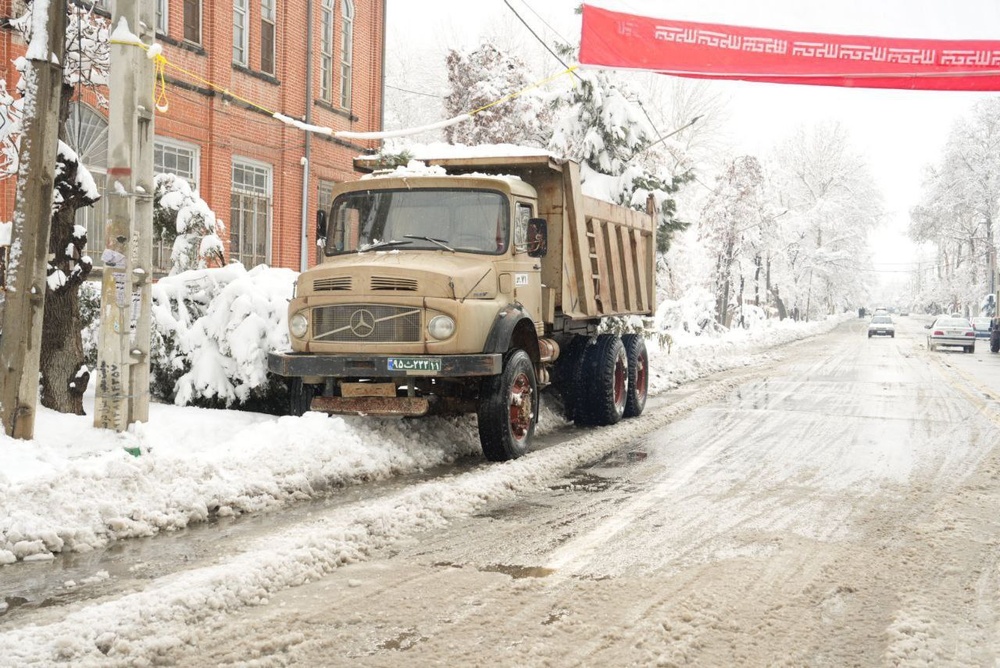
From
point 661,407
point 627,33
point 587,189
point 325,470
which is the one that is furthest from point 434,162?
point 587,189

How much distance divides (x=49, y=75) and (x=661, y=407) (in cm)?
926

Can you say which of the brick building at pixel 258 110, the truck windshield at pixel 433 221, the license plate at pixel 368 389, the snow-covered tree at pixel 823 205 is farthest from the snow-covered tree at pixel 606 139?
the snow-covered tree at pixel 823 205

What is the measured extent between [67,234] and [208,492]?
10.3 feet

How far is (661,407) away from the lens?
13.9m

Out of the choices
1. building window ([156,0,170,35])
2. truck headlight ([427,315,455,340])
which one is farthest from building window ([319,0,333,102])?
truck headlight ([427,315,455,340])

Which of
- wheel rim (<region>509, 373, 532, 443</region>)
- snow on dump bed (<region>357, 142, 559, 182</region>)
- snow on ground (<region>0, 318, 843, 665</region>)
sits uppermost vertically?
snow on dump bed (<region>357, 142, 559, 182</region>)

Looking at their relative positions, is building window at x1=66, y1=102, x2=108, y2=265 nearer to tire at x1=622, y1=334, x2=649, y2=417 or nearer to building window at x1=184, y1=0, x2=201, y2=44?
building window at x1=184, y1=0, x2=201, y2=44

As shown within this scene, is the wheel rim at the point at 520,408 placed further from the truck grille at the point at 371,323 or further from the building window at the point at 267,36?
the building window at the point at 267,36

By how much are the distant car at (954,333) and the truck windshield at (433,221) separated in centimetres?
3120

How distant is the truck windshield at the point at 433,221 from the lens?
30.4 feet

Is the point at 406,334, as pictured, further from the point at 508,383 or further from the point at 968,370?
the point at 968,370

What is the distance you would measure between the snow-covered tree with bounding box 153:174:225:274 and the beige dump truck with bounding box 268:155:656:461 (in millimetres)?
2113

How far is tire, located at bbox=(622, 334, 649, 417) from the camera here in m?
12.6

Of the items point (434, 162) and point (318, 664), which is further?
point (434, 162)
